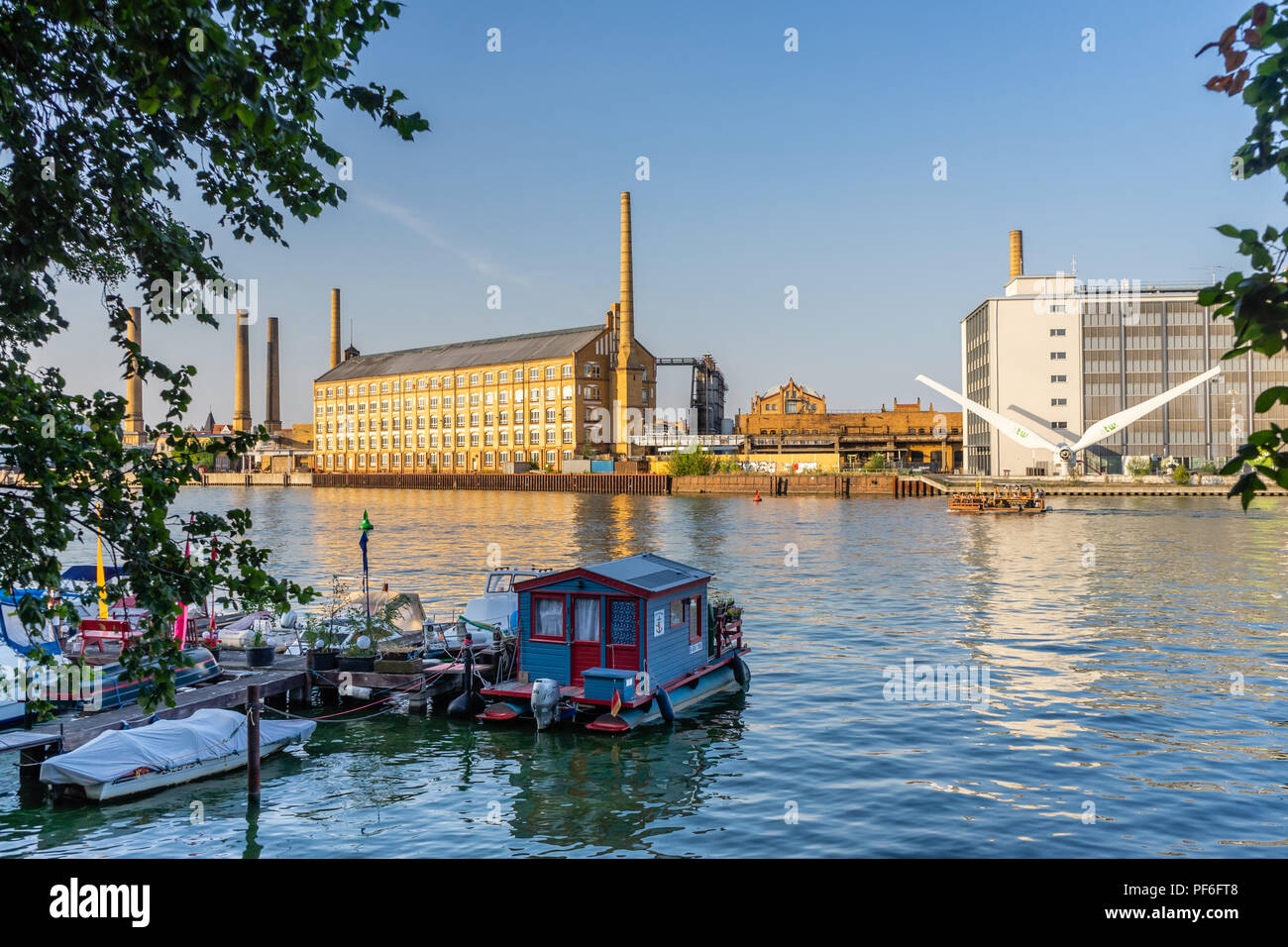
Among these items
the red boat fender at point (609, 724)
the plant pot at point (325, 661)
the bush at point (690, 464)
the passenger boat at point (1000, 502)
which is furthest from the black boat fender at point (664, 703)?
the bush at point (690, 464)

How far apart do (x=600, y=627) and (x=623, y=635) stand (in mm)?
554

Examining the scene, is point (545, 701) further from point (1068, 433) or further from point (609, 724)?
point (1068, 433)

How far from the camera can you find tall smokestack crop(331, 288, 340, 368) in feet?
609

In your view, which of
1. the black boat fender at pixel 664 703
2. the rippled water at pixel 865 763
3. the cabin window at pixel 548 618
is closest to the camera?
the rippled water at pixel 865 763

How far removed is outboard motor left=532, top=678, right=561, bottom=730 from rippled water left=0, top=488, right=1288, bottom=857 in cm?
40

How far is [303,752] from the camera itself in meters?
20.5

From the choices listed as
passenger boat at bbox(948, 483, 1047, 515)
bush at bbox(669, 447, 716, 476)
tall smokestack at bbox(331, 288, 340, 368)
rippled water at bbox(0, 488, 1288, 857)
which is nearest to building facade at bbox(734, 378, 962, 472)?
bush at bbox(669, 447, 716, 476)

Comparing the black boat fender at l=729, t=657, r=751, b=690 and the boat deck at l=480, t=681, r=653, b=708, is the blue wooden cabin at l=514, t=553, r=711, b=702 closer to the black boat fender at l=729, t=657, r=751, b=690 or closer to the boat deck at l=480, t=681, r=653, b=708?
the boat deck at l=480, t=681, r=653, b=708

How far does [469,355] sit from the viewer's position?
160125 mm

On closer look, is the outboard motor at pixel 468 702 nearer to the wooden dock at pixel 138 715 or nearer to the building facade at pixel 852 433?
the wooden dock at pixel 138 715

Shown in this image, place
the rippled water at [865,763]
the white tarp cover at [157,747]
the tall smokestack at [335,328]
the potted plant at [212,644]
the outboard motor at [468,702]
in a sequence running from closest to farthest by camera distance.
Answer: the rippled water at [865,763], the white tarp cover at [157,747], the outboard motor at [468,702], the potted plant at [212,644], the tall smokestack at [335,328]

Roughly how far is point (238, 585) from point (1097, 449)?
404 ft

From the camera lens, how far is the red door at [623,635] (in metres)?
21.8
